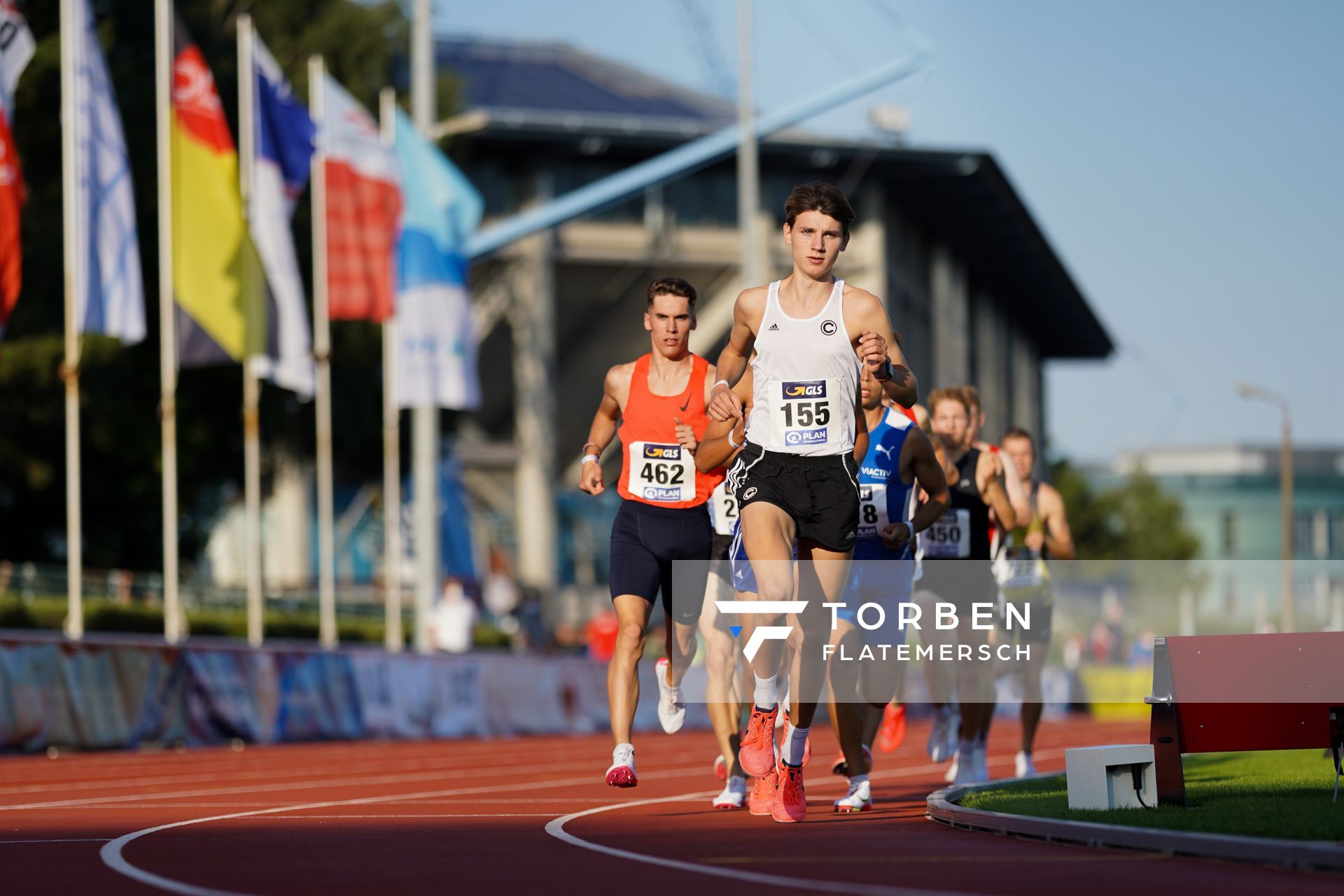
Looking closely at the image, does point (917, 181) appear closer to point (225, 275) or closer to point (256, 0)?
point (256, 0)

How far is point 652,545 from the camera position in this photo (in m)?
10.9

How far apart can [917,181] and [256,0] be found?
22.7 metres

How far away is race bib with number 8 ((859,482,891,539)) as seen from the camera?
457 inches

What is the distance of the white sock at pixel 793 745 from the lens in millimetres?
10023

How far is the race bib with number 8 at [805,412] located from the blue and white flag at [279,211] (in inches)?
655

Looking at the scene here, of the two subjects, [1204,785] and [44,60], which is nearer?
[1204,785]

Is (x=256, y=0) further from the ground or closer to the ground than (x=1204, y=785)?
further from the ground

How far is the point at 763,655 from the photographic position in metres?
10.1

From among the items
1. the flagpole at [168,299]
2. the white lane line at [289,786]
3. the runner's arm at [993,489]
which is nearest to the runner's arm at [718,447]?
the runner's arm at [993,489]

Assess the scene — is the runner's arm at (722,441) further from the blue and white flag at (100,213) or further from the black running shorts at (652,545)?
the blue and white flag at (100,213)

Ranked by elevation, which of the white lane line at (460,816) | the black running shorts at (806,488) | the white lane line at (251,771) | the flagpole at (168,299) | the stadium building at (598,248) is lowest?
the white lane line at (251,771)

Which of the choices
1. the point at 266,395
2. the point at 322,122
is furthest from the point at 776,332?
the point at 266,395

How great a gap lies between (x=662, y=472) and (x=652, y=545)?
367 mm

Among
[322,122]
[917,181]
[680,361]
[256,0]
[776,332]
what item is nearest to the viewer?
[776,332]
